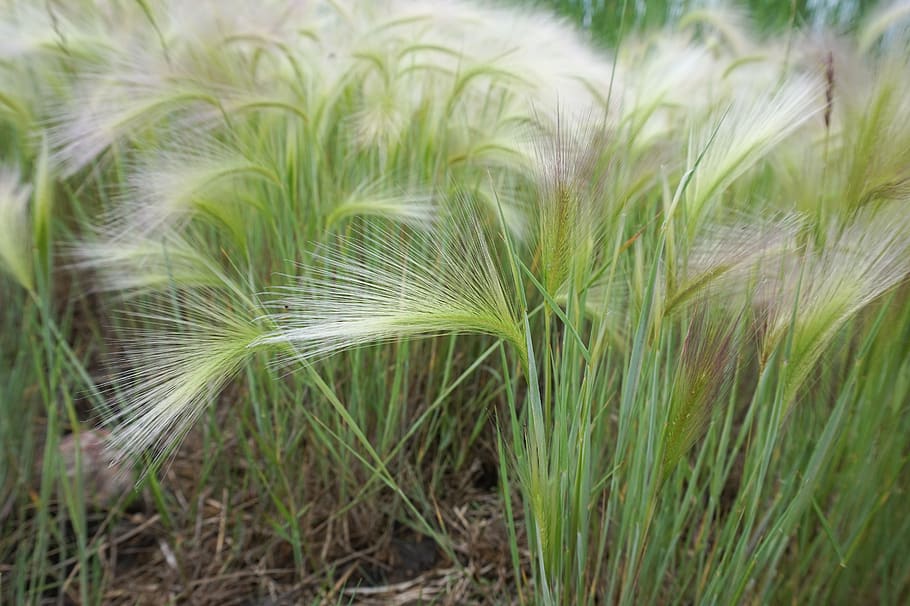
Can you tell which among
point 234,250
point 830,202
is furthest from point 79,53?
point 830,202

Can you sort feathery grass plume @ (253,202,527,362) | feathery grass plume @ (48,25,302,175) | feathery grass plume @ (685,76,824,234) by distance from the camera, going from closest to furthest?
1. feathery grass plume @ (253,202,527,362)
2. feathery grass plume @ (685,76,824,234)
3. feathery grass plume @ (48,25,302,175)

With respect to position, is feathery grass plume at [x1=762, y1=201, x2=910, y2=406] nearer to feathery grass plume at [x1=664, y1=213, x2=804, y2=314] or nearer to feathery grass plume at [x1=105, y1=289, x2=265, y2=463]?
feathery grass plume at [x1=664, y1=213, x2=804, y2=314]

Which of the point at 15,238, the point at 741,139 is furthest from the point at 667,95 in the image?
the point at 15,238

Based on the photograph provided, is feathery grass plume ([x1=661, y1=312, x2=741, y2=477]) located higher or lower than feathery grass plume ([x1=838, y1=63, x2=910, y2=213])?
lower

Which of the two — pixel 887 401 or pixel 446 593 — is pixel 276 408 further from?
pixel 887 401

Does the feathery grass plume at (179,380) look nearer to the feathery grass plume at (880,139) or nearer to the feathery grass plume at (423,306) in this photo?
the feathery grass plume at (423,306)

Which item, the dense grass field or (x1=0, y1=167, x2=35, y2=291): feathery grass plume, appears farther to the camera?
(x1=0, y1=167, x2=35, y2=291): feathery grass plume

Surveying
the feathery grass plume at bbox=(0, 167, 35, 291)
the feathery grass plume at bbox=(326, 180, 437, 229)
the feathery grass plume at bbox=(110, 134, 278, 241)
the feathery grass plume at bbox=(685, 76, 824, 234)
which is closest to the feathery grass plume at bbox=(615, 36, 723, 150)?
the feathery grass plume at bbox=(685, 76, 824, 234)

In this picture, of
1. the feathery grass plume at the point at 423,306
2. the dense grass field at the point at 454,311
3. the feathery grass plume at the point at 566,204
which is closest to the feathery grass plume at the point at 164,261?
the dense grass field at the point at 454,311
